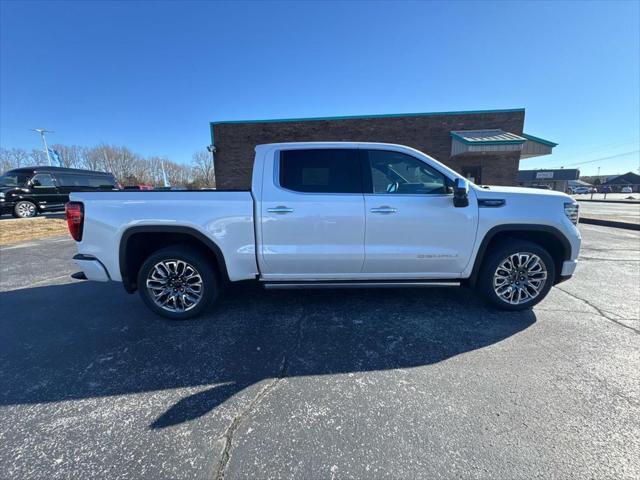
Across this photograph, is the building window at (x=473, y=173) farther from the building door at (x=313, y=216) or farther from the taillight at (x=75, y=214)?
the taillight at (x=75, y=214)

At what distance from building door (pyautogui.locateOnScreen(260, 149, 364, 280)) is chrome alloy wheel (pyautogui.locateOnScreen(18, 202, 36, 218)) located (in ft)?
50.8

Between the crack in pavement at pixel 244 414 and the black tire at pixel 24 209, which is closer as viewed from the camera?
the crack in pavement at pixel 244 414

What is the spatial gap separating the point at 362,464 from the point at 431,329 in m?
1.79

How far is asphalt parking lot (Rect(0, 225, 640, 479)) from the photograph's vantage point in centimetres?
162

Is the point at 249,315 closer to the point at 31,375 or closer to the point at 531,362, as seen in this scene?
the point at 31,375

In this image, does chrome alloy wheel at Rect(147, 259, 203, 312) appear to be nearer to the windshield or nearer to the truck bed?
the truck bed

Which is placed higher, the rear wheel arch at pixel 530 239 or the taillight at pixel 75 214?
the taillight at pixel 75 214

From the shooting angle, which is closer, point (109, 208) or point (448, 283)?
point (109, 208)

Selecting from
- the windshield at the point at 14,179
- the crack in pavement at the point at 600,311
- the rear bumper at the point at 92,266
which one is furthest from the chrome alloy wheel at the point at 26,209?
the crack in pavement at the point at 600,311

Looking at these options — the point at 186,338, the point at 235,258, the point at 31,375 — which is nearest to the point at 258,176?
the point at 235,258

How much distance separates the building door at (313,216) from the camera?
123 inches

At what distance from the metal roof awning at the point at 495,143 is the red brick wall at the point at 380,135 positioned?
579 mm

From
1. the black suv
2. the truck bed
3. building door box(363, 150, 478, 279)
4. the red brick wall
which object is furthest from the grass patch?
building door box(363, 150, 478, 279)

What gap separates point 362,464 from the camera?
1.59 metres
